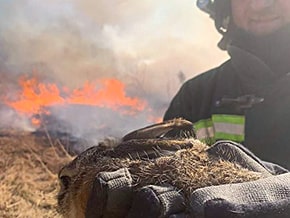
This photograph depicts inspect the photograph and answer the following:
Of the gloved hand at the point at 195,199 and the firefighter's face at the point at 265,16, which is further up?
the firefighter's face at the point at 265,16

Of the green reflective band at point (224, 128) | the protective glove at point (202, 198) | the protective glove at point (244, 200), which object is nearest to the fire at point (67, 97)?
the green reflective band at point (224, 128)

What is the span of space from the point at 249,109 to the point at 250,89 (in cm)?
14

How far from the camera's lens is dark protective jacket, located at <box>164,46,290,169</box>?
288 centimetres

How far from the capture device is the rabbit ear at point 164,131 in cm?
157

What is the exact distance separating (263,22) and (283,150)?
2.84 feet

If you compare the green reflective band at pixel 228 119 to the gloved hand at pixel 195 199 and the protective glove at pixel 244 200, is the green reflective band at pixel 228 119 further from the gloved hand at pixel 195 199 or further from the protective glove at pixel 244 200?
the protective glove at pixel 244 200

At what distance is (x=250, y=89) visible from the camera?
10.0 feet

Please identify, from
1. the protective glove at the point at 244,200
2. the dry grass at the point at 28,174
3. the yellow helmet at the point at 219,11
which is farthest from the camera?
the yellow helmet at the point at 219,11

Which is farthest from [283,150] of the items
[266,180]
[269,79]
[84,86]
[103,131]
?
[84,86]

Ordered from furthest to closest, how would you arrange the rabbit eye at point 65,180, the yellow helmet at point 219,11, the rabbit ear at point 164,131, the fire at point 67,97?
the fire at point 67,97 → the yellow helmet at point 219,11 → the rabbit ear at point 164,131 → the rabbit eye at point 65,180

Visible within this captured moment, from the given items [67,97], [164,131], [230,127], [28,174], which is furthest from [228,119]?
[67,97]

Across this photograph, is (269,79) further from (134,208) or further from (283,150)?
(134,208)

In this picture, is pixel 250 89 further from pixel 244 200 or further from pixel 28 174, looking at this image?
pixel 28 174

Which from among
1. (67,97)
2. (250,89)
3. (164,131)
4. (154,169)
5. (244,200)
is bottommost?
(244,200)
